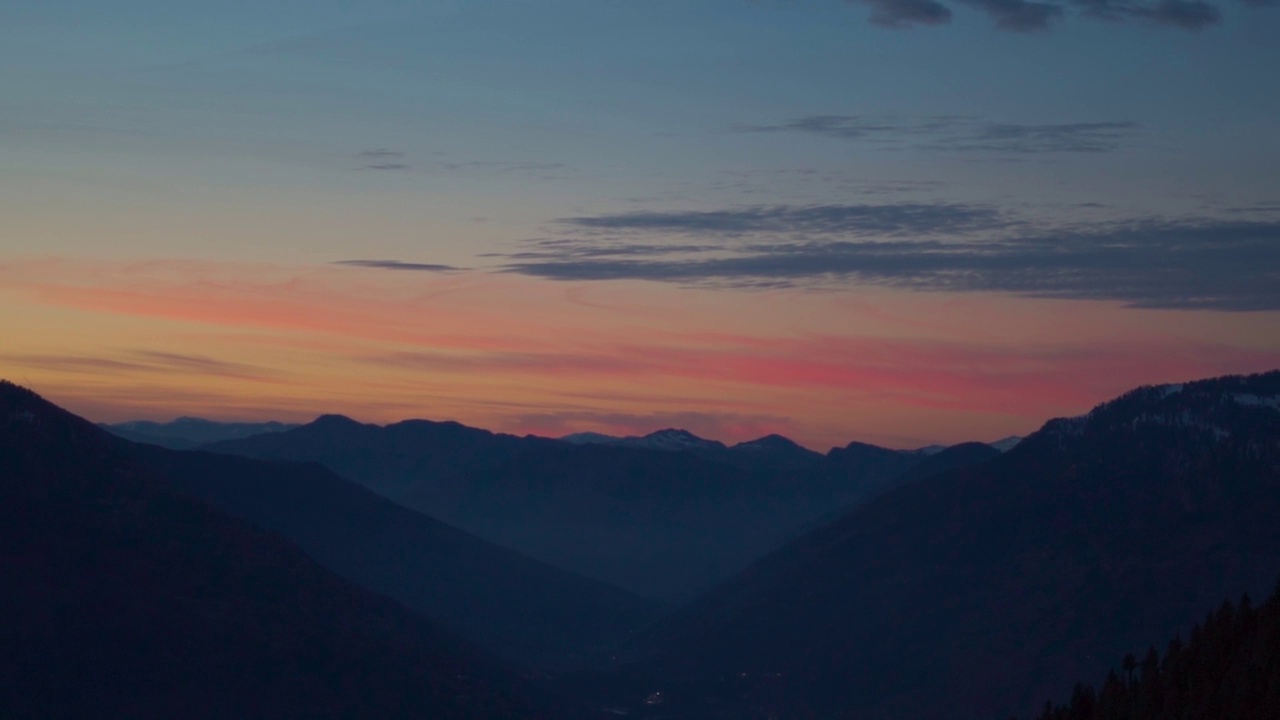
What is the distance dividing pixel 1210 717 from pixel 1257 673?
23.5 feet

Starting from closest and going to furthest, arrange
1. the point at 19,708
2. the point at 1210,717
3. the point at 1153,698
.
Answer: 1. the point at 1210,717
2. the point at 1153,698
3. the point at 19,708

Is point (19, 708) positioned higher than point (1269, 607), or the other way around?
point (1269, 607)

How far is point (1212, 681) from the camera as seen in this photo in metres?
122

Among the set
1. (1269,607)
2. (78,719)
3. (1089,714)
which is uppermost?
(1269,607)

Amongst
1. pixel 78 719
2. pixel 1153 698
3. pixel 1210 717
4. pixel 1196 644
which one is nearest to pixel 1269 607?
pixel 1196 644

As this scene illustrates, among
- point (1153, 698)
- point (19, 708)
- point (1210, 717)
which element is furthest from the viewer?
point (19, 708)

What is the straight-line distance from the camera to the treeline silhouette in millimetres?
110312

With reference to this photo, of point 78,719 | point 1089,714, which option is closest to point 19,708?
point 78,719

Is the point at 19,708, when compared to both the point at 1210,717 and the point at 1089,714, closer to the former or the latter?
the point at 1089,714

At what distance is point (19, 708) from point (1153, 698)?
149 metres

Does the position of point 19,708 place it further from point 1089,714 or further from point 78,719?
point 1089,714

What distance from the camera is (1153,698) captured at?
126 metres

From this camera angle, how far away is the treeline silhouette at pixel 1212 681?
110312 mm

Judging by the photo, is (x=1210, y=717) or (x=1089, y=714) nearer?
(x=1210, y=717)
